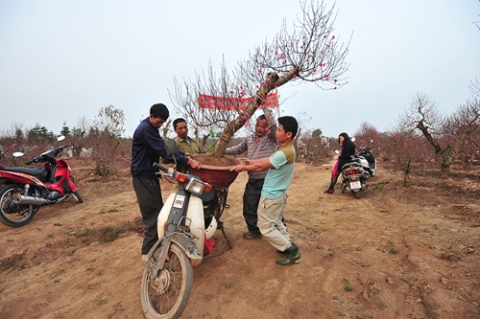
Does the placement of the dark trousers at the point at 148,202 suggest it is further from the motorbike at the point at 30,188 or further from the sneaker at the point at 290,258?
the motorbike at the point at 30,188

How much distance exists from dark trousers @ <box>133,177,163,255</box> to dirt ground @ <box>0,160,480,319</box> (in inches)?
16.3

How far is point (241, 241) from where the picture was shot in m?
3.18

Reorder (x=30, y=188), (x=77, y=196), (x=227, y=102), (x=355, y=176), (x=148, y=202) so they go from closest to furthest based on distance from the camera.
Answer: (x=148, y=202) → (x=227, y=102) → (x=30, y=188) → (x=77, y=196) → (x=355, y=176)

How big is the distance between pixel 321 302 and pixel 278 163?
4.12 feet

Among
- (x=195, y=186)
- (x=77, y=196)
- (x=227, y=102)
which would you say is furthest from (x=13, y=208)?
(x=227, y=102)

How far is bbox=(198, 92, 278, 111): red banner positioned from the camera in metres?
3.49

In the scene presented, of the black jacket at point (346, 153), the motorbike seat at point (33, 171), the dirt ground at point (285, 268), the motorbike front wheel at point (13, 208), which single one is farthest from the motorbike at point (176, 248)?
the black jacket at point (346, 153)

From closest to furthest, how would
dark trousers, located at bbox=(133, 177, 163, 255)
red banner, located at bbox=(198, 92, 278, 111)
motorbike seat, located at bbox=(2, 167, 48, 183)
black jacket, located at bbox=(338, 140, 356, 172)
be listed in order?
dark trousers, located at bbox=(133, 177, 163, 255)
red banner, located at bbox=(198, 92, 278, 111)
motorbike seat, located at bbox=(2, 167, 48, 183)
black jacket, located at bbox=(338, 140, 356, 172)

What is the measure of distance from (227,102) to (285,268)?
2417mm

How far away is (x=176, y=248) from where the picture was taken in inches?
75.0

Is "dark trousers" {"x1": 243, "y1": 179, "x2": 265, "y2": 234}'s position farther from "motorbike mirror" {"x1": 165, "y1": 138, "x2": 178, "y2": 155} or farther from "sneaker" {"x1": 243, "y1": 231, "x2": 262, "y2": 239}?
"motorbike mirror" {"x1": 165, "y1": 138, "x2": 178, "y2": 155}

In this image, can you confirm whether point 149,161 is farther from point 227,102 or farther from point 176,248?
point 227,102

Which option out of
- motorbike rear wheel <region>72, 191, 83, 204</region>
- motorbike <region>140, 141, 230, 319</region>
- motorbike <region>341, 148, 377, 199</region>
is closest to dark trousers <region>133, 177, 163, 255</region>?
motorbike <region>140, 141, 230, 319</region>

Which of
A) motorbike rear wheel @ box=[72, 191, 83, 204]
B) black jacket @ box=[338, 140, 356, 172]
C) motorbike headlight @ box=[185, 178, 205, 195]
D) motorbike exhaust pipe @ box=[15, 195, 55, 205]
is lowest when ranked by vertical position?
motorbike rear wheel @ box=[72, 191, 83, 204]
